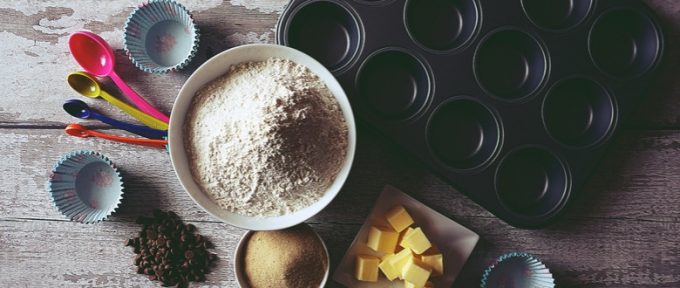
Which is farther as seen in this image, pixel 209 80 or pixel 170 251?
pixel 170 251

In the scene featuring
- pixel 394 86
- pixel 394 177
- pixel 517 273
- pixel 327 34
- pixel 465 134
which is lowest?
pixel 517 273

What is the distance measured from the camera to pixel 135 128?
125 cm

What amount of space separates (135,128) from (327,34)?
0.47 metres

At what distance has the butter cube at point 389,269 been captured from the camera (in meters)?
1.22

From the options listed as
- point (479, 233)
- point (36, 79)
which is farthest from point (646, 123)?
point (36, 79)

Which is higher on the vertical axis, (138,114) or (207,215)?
(138,114)

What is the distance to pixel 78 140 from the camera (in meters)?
1.32

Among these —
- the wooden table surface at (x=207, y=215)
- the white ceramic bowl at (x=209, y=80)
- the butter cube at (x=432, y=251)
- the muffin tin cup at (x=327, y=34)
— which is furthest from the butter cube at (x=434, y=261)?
the muffin tin cup at (x=327, y=34)

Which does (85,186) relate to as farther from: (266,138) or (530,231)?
(530,231)

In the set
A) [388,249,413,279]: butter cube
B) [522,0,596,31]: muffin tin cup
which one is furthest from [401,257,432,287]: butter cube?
[522,0,596,31]: muffin tin cup

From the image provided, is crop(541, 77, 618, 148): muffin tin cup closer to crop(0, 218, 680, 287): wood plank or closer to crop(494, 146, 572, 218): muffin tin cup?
crop(494, 146, 572, 218): muffin tin cup

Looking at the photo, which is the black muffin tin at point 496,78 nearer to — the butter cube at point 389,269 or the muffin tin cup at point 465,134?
the muffin tin cup at point 465,134

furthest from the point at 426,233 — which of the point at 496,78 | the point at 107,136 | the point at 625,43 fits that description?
the point at 107,136

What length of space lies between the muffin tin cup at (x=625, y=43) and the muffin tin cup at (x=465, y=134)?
0.86ft
